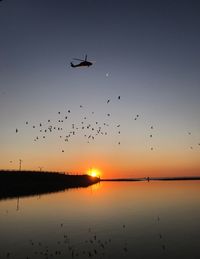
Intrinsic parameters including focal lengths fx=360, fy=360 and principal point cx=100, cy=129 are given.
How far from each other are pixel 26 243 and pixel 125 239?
9690mm

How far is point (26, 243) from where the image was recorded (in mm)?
33500

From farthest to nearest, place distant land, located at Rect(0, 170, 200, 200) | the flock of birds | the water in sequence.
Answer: distant land, located at Rect(0, 170, 200, 200), the water, the flock of birds

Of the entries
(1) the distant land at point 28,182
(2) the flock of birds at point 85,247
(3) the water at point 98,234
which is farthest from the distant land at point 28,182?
(2) the flock of birds at point 85,247

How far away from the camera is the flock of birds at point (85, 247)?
28938 mm

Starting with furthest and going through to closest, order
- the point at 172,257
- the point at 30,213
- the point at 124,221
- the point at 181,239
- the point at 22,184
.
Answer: the point at 22,184, the point at 30,213, the point at 124,221, the point at 181,239, the point at 172,257

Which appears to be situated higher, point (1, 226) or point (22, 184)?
point (22, 184)

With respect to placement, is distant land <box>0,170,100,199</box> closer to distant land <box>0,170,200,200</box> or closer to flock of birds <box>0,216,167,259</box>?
distant land <box>0,170,200,200</box>

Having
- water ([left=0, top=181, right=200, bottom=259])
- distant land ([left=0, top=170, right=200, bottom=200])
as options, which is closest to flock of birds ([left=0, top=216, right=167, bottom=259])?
water ([left=0, top=181, right=200, bottom=259])

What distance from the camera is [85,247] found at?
31.7m

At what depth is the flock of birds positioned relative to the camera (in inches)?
1139

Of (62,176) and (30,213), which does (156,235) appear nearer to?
(30,213)

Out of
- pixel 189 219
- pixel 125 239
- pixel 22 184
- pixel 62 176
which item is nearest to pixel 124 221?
pixel 189 219

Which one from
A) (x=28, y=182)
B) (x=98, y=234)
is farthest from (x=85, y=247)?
(x=28, y=182)

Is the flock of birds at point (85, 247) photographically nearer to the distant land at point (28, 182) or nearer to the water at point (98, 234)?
the water at point (98, 234)
